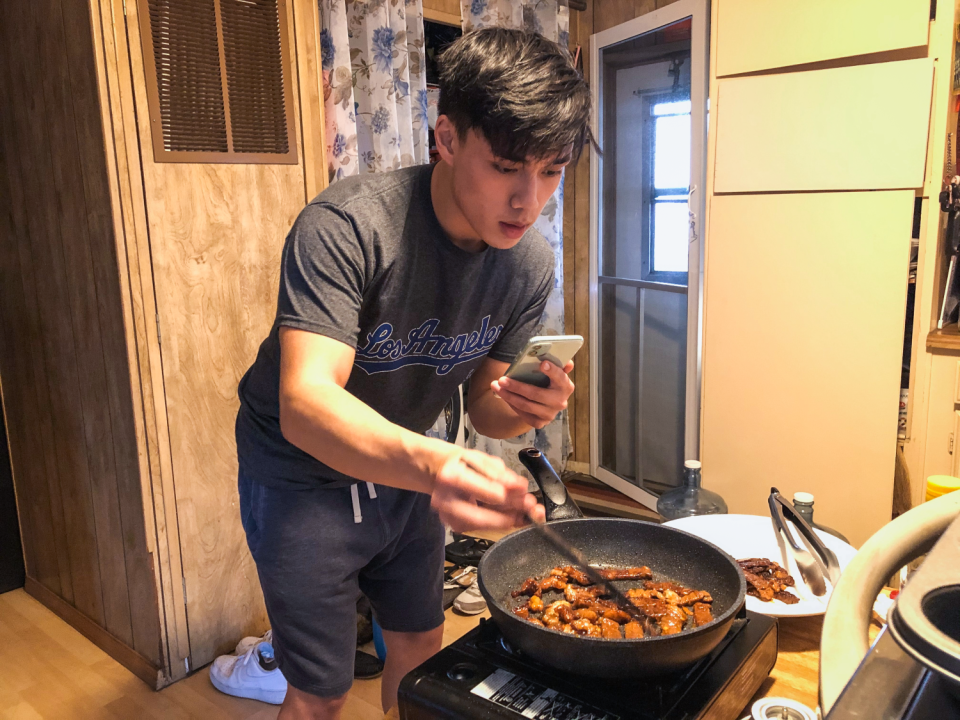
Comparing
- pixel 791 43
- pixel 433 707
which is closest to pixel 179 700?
pixel 433 707

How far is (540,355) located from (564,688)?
461 millimetres

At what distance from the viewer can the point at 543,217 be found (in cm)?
345

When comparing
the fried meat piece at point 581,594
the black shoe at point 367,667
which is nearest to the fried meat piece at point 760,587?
the fried meat piece at point 581,594

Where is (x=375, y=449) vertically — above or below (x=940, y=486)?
above

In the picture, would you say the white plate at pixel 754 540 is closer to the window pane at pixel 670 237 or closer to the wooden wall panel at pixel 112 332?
the wooden wall panel at pixel 112 332

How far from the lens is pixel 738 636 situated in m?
0.88

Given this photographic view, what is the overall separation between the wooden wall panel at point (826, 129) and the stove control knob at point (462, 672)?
231 cm

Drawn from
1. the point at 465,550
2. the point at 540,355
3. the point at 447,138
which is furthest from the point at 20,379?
the point at 540,355

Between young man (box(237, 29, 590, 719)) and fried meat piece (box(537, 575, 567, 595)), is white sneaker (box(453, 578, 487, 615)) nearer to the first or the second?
young man (box(237, 29, 590, 719))

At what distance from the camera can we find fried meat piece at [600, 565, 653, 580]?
39.4 inches

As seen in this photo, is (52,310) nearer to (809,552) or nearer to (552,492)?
(552,492)

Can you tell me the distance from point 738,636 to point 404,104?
91.3 inches

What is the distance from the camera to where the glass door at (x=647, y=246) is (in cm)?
312

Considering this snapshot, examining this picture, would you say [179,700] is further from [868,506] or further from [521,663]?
[868,506]
